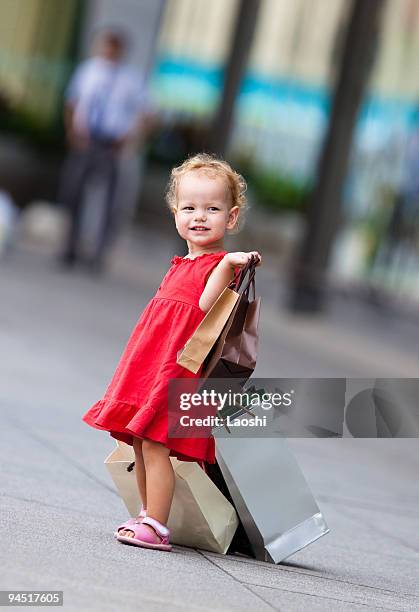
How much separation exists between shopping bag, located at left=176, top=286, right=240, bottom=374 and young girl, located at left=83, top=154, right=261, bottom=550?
0.26ft

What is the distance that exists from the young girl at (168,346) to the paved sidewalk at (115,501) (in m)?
0.19

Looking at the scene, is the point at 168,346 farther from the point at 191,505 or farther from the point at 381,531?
the point at 381,531

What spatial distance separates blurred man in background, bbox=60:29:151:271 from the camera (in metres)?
14.8

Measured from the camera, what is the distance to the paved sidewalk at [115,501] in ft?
13.4

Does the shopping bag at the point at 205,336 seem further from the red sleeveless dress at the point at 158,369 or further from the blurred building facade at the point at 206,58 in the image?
the blurred building facade at the point at 206,58

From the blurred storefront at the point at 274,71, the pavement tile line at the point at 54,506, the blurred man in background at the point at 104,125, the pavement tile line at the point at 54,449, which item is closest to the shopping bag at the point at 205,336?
the pavement tile line at the point at 54,506

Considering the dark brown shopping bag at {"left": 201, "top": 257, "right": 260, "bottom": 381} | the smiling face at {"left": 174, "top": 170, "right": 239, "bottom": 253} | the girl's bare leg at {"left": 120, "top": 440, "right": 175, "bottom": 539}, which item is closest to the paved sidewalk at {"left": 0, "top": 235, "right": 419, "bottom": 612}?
the girl's bare leg at {"left": 120, "top": 440, "right": 175, "bottom": 539}

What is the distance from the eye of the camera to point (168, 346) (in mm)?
4594

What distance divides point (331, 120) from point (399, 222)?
186cm

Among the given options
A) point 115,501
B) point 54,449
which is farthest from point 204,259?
point 54,449

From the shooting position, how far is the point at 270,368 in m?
10.8

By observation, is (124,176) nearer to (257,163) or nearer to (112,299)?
(112,299)

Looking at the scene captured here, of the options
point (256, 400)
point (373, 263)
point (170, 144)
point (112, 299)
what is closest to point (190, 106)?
point (170, 144)

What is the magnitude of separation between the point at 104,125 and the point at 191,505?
34.0 feet
